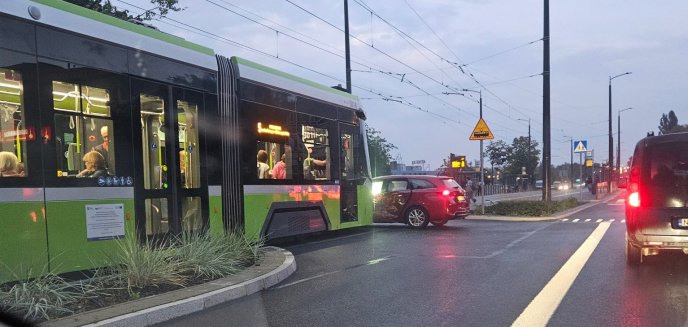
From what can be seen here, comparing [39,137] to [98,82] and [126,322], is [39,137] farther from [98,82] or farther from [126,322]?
[126,322]

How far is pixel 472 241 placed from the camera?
1167cm

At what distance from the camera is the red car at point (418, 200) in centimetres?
1457

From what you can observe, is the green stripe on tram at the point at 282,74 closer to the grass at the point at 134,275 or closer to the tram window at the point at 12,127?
the grass at the point at 134,275

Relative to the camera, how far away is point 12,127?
5.82 m

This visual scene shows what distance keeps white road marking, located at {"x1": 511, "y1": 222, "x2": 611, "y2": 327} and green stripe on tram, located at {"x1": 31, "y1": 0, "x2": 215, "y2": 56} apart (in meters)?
6.23

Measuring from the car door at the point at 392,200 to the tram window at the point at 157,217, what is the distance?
823 centimetres

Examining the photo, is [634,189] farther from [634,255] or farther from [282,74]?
[282,74]

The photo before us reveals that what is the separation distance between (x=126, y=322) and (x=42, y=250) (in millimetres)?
1708

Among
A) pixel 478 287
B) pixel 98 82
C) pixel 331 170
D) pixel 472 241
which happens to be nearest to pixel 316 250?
pixel 331 170

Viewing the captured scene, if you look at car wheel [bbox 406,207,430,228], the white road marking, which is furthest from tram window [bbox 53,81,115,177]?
car wheel [bbox 406,207,430,228]

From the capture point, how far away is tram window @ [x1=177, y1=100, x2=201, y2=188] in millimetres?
8086

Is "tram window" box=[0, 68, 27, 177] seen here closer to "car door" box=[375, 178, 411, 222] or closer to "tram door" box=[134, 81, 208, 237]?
"tram door" box=[134, 81, 208, 237]

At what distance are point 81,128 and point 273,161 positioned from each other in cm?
407

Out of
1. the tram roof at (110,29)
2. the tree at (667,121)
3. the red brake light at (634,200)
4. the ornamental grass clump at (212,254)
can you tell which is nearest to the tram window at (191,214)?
the ornamental grass clump at (212,254)
